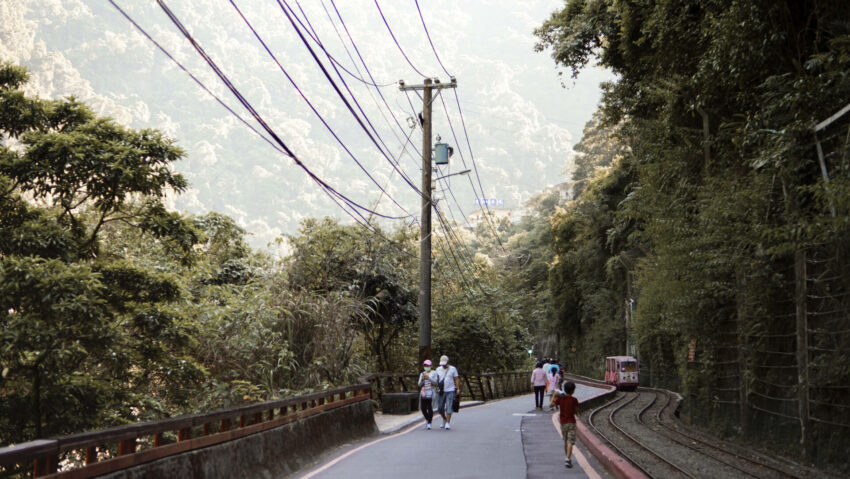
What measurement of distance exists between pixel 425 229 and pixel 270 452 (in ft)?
45.0

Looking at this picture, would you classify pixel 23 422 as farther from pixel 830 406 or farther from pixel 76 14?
pixel 76 14

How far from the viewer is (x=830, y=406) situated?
1440 cm

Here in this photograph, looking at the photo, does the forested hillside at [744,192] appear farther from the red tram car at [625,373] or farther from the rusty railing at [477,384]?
the red tram car at [625,373]

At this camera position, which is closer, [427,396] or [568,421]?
[568,421]

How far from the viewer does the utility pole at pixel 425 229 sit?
22.4 meters

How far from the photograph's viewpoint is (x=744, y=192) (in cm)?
1488

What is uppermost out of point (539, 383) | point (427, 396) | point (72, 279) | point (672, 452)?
point (72, 279)

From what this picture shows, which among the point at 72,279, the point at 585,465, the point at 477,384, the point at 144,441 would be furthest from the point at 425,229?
the point at 477,384

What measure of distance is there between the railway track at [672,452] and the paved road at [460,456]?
65.8 inches

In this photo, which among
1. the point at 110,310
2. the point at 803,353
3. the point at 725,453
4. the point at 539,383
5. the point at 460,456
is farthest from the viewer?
the point at 539,383

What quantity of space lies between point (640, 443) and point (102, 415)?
38.2ft

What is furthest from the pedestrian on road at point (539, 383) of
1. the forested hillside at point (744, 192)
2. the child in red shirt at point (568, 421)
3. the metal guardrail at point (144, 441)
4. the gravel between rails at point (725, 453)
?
the child in red shirt at point (568, 421)

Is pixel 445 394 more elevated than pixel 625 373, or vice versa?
pixel 445 394

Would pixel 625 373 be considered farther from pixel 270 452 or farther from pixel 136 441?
pixel 136 441
